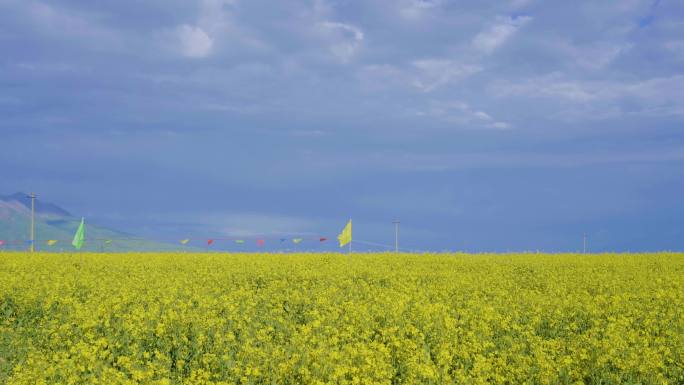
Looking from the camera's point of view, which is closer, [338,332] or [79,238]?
[338,332]

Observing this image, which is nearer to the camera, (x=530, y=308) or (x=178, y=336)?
(x=178, y=336)

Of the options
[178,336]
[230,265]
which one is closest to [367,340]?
[178,336]

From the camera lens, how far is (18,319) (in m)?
16.2

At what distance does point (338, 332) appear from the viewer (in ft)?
38.9

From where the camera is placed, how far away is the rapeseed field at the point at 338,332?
9.23 metres

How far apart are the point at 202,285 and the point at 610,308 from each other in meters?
11.5

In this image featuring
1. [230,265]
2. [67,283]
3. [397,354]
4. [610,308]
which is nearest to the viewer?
[397,354]

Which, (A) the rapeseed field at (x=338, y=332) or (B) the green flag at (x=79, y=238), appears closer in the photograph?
(A) the rapeseed field at (x=338, y=332)

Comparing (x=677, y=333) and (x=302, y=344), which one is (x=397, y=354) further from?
(x=677, y=333)

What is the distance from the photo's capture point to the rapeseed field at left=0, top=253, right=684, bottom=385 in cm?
923

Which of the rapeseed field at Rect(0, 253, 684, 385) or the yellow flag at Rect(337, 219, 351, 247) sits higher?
the yellow flag at Rect(337, 219, 351, 247)

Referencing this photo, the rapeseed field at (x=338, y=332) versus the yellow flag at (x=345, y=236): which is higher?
the yellow flag at (x=345, y=236)

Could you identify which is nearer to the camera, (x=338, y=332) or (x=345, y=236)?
(x=338, y=332)

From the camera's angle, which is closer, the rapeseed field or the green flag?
the rapeseed field
